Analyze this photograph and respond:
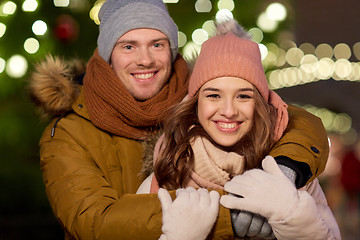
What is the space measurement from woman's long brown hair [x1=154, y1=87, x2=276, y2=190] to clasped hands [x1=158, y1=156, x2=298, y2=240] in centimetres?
37

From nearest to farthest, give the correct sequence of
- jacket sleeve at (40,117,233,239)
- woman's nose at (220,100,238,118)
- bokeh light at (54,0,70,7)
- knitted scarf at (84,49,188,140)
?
jacket sleeve at (40,117,233,239)
woman's nose at (220,100,238,118)
knitted scarf at (84,49,188,140)
bokeh light at (54,0,70,7)

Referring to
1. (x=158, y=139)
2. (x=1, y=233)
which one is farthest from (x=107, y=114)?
(x=1, y=233)

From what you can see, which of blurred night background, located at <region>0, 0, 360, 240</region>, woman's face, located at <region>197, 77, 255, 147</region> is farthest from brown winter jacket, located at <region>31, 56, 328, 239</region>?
blurred night background, located at <region>0, 0, 360, 240</region>

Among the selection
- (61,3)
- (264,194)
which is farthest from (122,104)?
(61,3)

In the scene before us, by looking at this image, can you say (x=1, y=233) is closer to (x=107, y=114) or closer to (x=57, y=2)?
(x=57, y=2)

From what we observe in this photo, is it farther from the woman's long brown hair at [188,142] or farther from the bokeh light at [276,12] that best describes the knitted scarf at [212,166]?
the bokeh light at [276,12]

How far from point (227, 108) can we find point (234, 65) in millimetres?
247

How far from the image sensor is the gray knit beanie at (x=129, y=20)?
4.17m

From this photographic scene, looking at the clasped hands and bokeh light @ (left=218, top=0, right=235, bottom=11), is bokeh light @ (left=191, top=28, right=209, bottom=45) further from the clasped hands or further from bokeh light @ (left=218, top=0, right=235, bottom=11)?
the clasped hands

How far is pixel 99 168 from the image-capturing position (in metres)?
4.04

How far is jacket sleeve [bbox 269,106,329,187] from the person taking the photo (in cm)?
340

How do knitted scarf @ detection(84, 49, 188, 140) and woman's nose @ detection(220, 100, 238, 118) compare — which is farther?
knitted scarf @ detection(84, 49, 188, 140)

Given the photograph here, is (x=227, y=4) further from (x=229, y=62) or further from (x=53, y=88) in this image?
(x=229, y=62)

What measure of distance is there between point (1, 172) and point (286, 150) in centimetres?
491
